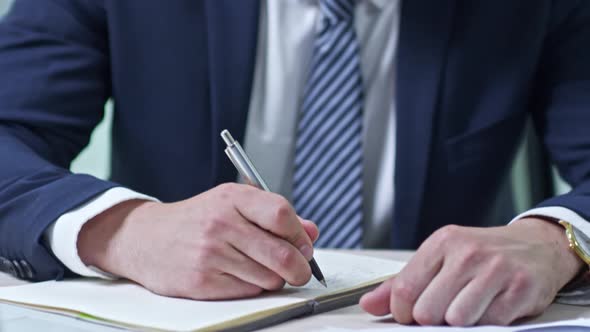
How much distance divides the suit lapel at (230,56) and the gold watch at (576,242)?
529 mm

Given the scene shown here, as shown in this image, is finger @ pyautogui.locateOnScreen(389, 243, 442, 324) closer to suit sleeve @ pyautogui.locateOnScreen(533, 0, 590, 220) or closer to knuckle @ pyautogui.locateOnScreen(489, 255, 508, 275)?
knuckle @ pyautogui.locateOnScreen(489, 255, 508, 275)

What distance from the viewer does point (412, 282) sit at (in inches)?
25.1

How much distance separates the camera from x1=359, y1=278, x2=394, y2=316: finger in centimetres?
64

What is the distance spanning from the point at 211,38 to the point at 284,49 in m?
0.13

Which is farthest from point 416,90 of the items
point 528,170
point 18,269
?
point 528,170

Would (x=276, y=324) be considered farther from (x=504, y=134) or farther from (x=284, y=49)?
(x=504, y=134)

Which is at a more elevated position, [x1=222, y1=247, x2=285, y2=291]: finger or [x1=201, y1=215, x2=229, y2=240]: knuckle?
[x1=201, y1=215, x2=229, y2=240]: knuckle

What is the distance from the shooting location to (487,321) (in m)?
0.63

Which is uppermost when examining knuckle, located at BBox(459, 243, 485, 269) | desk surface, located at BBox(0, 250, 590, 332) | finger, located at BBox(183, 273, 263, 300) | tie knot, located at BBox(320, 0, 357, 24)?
tie knot, located at BBox(320, 0, 357, 24)

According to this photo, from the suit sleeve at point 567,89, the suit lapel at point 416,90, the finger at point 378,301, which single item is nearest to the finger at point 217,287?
the finger at point 378,301

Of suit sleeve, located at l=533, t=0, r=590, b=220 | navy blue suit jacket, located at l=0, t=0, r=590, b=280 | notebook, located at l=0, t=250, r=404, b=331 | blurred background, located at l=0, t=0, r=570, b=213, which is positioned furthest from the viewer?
blurred background, located at l=0, t=0, r=570, b=213

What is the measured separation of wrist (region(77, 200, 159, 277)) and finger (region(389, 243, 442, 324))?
29 centimetres

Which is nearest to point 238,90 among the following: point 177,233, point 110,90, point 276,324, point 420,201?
point 110,90

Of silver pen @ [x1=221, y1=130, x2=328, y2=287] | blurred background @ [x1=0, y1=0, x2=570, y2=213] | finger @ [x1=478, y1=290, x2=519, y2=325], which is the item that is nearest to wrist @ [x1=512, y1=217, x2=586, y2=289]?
finger @ [x1=478, y1=290, x2=519, y2=325]
